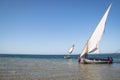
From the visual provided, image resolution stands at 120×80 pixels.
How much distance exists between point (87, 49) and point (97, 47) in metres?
5.62

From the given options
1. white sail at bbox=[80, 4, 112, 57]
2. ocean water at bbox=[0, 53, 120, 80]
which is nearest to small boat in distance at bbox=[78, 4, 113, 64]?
white sail at bbox=[80, 4, 112, 57]

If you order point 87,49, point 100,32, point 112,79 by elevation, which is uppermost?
point 100,32

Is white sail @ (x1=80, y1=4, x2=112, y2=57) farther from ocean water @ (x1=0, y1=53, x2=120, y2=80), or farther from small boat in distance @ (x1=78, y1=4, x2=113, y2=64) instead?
ocean water @ (x1=0, y1=53, x2=120, y2=80)

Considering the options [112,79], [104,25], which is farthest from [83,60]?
[112,79]

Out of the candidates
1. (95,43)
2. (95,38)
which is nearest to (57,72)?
(95,43)

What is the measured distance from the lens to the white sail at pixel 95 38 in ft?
164

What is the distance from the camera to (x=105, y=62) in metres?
55.8

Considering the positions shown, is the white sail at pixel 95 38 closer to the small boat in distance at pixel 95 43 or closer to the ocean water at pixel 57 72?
the small boat in distance at pixel 95 43

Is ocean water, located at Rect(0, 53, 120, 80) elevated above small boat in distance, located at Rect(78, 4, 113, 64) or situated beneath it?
situated beneath

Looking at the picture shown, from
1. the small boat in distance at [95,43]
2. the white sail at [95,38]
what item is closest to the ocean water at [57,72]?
the white sail at [95,38]

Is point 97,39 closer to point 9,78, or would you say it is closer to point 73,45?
point 9,78

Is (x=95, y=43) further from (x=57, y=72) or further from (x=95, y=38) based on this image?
(x=57, y=72)

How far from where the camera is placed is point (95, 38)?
5225 cm

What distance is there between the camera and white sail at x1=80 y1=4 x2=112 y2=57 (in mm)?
50062
